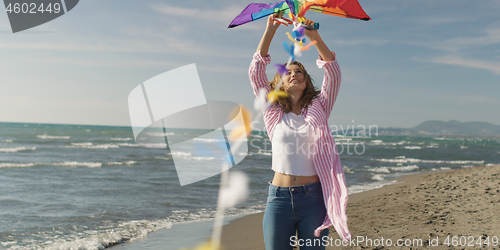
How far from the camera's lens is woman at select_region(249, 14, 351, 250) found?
202cm

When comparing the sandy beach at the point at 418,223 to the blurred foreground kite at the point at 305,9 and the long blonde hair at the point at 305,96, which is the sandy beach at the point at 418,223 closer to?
the long blonde hair at the point at 305,96

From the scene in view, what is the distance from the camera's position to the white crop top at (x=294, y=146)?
2074mm

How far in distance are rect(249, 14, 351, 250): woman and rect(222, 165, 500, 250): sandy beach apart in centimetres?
270

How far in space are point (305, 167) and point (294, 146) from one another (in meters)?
0.15

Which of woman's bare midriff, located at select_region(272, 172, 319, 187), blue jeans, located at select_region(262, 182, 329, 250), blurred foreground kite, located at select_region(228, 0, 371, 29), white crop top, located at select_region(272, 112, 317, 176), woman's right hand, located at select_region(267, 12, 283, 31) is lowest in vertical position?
blue jeans, located at select_region(262, 182, 329, 250)

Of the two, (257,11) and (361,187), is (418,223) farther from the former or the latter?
(361,187)

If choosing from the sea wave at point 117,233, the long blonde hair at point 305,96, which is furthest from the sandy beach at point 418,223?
the long blonde hair at point 305,96

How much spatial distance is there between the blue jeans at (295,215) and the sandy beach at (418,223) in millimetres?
2680

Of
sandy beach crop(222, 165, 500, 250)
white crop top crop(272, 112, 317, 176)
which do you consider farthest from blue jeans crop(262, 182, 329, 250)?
sandy beach crop(222, 165, 500, 250)

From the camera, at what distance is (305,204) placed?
6.72ft

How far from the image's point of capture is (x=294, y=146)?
210cm

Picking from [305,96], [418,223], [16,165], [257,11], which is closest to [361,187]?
[418,223]

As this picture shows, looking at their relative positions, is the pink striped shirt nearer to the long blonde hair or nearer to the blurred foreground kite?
the long blonde hair

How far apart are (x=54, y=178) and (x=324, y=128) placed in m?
12.5
